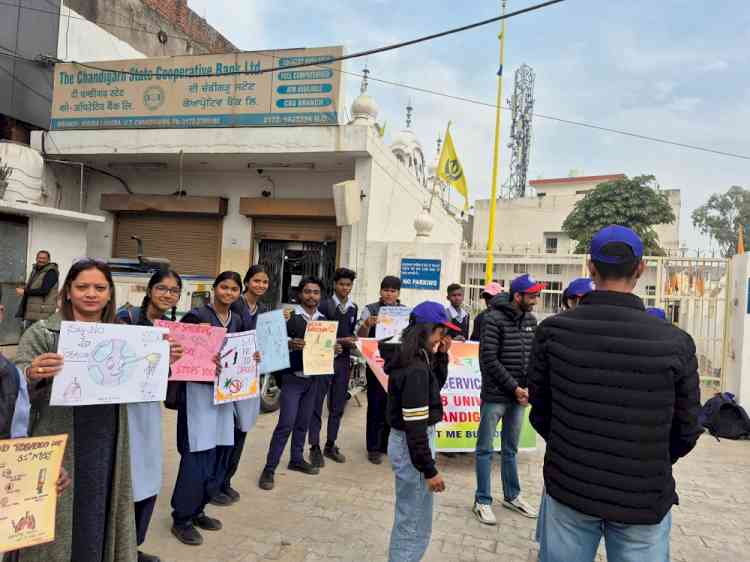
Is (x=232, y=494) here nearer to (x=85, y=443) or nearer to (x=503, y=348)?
(x=85, y=443)

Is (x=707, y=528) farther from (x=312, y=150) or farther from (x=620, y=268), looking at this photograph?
(x=312, y=150)

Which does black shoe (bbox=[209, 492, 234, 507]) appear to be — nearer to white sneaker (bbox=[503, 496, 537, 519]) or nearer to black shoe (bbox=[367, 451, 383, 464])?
black shoe (bbox=[367, 451, 383, 464])

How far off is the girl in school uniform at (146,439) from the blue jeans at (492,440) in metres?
2.33

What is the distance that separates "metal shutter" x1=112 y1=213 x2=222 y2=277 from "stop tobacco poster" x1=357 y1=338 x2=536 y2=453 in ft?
20.1

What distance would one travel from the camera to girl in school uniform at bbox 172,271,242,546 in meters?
3.34

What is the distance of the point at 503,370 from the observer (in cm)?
381

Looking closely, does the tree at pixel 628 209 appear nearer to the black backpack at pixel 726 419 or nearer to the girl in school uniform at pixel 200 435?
the black backpack at pixel 726 419

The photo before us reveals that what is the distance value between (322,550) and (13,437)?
218 cm

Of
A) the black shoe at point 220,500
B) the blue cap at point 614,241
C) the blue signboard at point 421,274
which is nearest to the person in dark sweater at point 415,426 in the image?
the blue cap at point 614,241

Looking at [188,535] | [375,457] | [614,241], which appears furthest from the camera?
[375,457]

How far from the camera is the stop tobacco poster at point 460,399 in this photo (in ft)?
16.7

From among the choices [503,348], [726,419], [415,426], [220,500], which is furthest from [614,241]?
[726,419]

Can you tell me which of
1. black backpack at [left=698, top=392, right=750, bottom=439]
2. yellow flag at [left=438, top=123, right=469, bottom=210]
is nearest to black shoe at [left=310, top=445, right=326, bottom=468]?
black backpack at [left=698, top=392, right=750, bottom=439]

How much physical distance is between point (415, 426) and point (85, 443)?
1.56 meters
